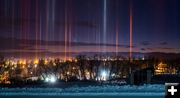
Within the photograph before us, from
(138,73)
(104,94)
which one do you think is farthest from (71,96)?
(138,73)

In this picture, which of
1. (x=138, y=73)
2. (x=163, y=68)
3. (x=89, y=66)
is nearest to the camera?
(x=138, y=73)

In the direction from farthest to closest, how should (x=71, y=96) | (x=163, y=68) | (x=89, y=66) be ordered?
(x=163, y=68) → (x=89, y=66) → (x=71, y=96)

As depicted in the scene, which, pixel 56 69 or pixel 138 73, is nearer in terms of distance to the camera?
pixel 138 73

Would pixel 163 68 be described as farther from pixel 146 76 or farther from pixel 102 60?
pixel 146 76

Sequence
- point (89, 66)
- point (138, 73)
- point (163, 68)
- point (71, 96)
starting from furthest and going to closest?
point (163, 68)
point (89, 66)
point (138, 73)
point (71, 96)

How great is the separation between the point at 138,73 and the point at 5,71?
35.2m

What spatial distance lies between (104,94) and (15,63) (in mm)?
59453

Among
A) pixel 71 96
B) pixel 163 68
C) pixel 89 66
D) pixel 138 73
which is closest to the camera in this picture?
pixel 71 96

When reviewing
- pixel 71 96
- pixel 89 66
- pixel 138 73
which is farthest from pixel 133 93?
pixel 89 66

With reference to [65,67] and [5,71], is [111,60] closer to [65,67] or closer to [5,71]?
[65,67]

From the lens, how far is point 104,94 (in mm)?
29734

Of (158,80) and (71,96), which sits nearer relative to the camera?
(71,96)

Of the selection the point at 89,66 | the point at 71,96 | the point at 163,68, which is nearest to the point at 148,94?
the point at 71,96

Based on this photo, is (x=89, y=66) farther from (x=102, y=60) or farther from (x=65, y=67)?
(x=102, y=60)
